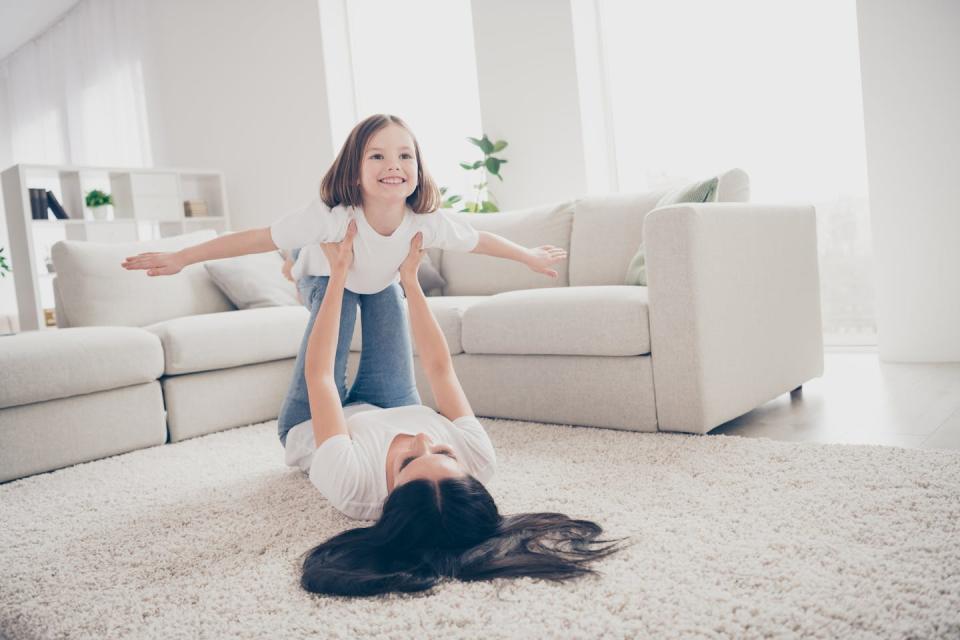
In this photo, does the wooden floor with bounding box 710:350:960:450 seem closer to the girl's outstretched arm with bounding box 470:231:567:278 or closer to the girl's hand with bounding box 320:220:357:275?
the girl's outstretched arm with bounding box 470:231:567:278

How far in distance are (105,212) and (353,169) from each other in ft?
15.0

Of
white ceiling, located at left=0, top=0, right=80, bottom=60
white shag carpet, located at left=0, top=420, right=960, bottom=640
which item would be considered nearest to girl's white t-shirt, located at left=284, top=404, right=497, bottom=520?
white shag carpet, located at left=0, top=420, right=960, bottom=640

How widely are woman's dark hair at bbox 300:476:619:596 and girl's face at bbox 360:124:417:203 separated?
785 mm

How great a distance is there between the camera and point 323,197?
194cm

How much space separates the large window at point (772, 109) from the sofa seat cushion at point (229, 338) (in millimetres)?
2349

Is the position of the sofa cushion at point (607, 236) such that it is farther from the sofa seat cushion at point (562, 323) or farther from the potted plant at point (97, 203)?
the potted plant at point (97, 203)

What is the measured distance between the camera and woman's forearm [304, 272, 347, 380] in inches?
71.4

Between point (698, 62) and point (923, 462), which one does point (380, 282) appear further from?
point (698, 62)

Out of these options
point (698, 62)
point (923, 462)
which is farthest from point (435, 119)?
point (923, 462)

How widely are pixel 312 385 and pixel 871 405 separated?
191cm

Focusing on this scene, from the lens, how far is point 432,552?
1367 millimetres

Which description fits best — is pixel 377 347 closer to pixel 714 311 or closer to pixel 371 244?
pixel 371 244

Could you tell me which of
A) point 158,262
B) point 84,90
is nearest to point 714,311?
point 158,262

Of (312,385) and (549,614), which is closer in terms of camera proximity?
(549,614)
